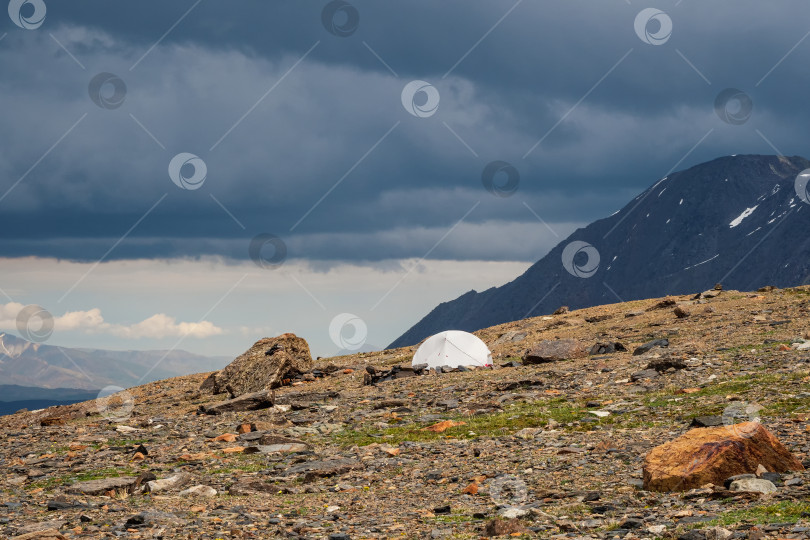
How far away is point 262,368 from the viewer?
4478cm

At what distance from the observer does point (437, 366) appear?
1784 inches

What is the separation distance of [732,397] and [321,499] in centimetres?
1370

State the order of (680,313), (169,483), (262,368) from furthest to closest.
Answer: (680,313), (262,368), (169,483)

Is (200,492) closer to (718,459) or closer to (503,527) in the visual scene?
(503,527)

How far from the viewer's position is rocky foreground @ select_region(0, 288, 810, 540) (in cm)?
1466

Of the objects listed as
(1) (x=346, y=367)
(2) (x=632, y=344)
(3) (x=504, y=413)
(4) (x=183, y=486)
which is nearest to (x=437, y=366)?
(1) (x=346, y=367)

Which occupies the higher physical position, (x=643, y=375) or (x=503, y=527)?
(x=643, y=375)

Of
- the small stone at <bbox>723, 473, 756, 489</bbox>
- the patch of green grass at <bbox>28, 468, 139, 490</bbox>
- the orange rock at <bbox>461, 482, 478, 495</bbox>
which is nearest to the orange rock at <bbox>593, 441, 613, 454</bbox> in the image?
the orange rock at <bbox>461, 482, 478, 495</bbox>

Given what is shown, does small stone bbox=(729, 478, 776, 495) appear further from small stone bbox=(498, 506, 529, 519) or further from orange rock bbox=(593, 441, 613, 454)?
orange rock bbox=(593, 441, 613, 454)

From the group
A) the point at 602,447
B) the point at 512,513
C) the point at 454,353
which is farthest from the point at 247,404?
the point at 512,513

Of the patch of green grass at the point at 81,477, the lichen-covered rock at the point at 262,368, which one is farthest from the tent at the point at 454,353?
the patch of green grass at the point at 81,477

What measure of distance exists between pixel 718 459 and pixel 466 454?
307 inches

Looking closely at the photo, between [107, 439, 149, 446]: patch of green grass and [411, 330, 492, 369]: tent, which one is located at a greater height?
[411, 330, 492, 369]: tent

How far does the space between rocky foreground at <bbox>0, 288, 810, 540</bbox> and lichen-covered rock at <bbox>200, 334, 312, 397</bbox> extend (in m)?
2.42
